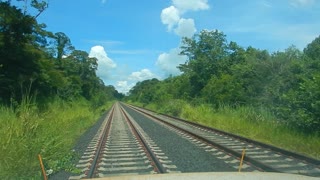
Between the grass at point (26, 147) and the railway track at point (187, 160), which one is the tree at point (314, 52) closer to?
the railway track at point (187, 160)

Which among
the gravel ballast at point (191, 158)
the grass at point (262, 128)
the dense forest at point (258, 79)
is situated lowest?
the gravel ballast at point (191, 158)

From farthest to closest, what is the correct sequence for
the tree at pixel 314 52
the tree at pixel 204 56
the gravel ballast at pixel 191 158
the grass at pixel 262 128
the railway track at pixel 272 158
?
1. the tree at pixel 204 56
2. the tree at pixel 314 52
3. the grass at pixel 262 128
4. the gravel ballast at pixel 191 158
5. the railway track at pixel 272 158

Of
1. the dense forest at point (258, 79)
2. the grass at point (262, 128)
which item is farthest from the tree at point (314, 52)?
the grass at point (262, 128)

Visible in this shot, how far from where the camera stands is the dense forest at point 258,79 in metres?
16.3

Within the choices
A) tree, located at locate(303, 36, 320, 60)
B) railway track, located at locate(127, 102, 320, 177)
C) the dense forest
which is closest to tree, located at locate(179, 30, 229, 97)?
the dense forest

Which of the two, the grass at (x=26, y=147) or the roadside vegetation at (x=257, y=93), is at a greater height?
the roadside vegetation at (x=257, y=93)

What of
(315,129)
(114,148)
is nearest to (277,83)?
(315,129)

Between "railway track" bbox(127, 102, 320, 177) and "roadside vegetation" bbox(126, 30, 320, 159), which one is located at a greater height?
"roadside vegetation" bbox(126, 30, 320, 159)

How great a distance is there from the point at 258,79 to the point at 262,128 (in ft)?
44.9

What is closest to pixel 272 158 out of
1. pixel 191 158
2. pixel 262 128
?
pixel 191 158

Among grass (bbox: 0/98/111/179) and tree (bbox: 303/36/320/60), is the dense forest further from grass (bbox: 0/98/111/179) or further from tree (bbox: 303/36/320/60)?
grass (bbox: 0/98/111/179)

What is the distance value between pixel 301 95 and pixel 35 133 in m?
10.4

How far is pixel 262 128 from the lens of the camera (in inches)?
758

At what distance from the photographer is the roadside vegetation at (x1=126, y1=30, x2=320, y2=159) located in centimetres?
1578
